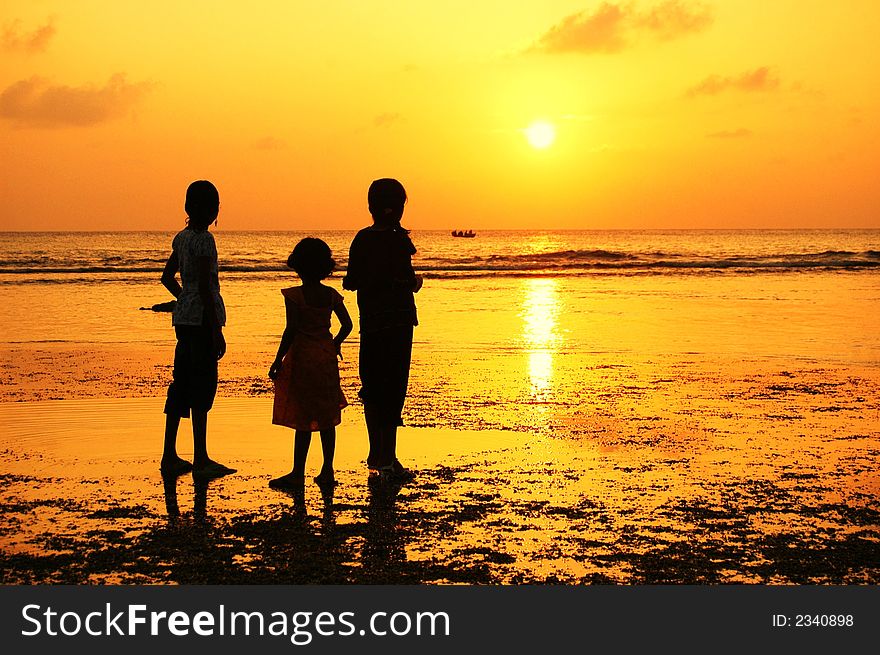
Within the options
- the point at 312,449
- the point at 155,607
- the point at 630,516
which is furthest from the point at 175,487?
the point at 630,516

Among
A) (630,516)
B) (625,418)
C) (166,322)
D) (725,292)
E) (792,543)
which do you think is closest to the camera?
(792,543)

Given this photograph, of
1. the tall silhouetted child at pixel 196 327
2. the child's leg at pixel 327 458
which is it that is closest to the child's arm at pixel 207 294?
the tall silhouetted child at pixel 196 327

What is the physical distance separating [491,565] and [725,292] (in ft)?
79.5

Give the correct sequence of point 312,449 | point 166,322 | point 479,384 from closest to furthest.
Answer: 1. point 312,449
2. point 479,384
3. point 166,322

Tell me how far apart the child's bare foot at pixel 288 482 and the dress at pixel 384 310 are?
2.48ft

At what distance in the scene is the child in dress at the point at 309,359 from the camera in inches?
269

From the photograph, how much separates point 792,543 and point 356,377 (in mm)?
7215

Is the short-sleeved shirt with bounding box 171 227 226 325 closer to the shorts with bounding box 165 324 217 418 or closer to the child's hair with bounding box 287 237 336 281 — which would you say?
the shorts with bounding box 165 324 217 418

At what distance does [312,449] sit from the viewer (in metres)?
7.92

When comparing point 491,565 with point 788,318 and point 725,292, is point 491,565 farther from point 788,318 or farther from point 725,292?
point 725,292

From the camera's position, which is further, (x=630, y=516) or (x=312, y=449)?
(x=312, y=449)

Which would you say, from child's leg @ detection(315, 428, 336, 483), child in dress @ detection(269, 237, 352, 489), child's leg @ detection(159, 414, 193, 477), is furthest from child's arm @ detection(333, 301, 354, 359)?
child's leg @ detection(159, 414, 193, 477)

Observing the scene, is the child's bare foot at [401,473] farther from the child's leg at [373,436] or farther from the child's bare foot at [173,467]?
the child's bare foot at [173,467]

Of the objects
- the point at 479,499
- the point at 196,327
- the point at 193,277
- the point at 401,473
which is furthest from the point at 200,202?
the point at 479,499
